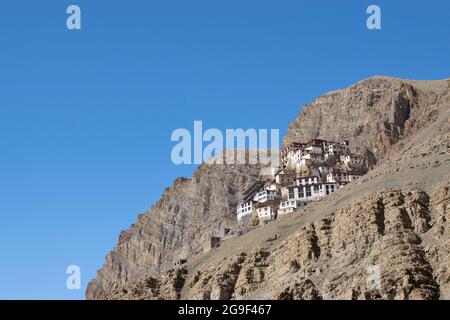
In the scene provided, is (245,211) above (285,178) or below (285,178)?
below

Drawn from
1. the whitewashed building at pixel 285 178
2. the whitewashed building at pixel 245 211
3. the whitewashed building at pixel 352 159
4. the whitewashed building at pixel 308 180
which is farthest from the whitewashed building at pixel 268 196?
the whitewashed building at pixel 352 159

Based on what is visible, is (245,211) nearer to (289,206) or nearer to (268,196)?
(268,196)

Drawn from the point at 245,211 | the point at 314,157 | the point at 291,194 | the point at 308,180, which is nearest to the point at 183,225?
the point at 245,211

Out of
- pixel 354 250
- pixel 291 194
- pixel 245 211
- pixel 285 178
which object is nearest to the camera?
pixel 354 250

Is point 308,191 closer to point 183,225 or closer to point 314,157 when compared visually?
point 314,157

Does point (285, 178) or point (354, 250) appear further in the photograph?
point (285, 178)

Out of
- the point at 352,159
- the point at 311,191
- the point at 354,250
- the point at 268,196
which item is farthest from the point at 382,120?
the point at 354,250

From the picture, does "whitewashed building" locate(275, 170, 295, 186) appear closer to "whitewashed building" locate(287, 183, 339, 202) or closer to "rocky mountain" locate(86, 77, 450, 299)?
"whitewashed building" locate(287, 183, 339, 202)

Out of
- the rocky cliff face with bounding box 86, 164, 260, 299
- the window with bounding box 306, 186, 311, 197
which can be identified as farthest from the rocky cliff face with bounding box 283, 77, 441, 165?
the window with bounding box 306, 186, 311, 197

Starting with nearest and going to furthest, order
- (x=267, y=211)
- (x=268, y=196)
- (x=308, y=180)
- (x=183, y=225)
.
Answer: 1. (x=267, y=211)
2. (x=308, y=180)
3. (x=268, y=196)
4. (x=183, y=225)

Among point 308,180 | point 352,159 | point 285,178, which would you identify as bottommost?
point 308,180

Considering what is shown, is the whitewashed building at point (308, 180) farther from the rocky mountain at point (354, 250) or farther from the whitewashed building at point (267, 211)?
the rocky mountain at point (354, 250)

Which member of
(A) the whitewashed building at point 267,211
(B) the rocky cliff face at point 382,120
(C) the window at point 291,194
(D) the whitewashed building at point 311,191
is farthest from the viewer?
(B) the rocky cliff face at point 382,120
